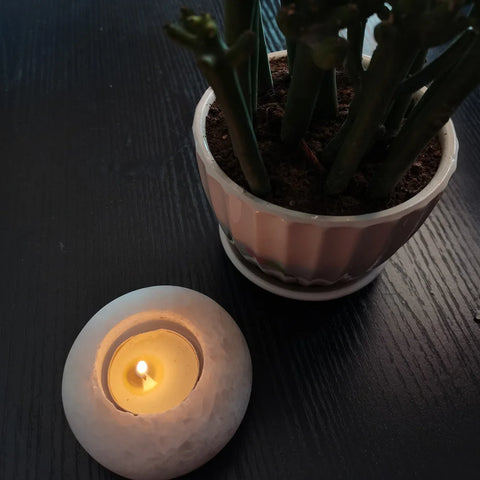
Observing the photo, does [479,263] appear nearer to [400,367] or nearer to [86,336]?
[400,367]

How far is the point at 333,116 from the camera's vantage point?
0.28 m

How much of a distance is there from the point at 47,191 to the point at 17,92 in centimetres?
14

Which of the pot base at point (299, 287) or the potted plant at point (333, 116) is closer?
the potted plant at point (333, 116)

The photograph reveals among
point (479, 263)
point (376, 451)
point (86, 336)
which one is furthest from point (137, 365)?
point (479, 263)

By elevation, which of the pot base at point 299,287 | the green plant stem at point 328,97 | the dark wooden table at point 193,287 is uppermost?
the green plant stem at point 328,97

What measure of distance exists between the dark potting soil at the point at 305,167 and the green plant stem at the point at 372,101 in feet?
0.03

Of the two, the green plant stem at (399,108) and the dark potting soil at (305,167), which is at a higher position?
the green plant stem at (399,108)

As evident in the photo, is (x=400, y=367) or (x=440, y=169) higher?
(x=440, y=169)

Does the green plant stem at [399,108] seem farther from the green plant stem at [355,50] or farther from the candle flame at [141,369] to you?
the candle flame at [141,369]

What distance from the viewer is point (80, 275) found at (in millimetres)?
337

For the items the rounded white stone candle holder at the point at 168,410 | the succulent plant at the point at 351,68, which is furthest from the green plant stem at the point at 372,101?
the rounded white stone candle holder at the point at 168,410

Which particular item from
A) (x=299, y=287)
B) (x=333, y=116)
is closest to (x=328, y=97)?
(x=333, y=116)

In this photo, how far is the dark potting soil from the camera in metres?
0.25

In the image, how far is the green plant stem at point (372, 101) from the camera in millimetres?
174
